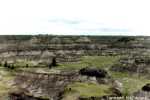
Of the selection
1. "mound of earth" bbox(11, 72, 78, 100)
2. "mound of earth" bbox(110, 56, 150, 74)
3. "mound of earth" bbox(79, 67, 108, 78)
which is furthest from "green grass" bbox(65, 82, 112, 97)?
"mound of earth" bbox(110, 56, 150, 74)

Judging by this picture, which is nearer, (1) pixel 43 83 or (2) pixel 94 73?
(1) pixel 43 83

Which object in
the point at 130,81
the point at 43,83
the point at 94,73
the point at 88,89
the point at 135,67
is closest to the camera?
the point at 88,89

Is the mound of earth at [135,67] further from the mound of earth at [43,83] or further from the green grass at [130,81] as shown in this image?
the mound of earth at [43,83]

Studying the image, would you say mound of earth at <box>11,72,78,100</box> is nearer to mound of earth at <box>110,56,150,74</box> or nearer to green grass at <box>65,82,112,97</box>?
green grass at <box>65,82,112,97</box>

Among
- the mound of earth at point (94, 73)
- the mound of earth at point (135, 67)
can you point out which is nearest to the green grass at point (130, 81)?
the mound of earth at point (135, 67)

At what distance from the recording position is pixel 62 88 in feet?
301

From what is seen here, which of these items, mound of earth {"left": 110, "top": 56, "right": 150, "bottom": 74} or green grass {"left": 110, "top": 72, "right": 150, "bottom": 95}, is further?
mound of earth {"left": 110, "top": 56, "right": 150, "bottom": 74}

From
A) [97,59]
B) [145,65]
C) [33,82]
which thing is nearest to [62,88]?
[33,82]

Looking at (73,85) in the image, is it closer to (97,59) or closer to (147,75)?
(147,75)

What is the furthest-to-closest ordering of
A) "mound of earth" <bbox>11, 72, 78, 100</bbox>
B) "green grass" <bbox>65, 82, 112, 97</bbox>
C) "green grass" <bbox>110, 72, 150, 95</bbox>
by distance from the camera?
1. "green grass" <bbox>110, 72, 150, 95</bbox>
2. "mound of earth" <bbox>11, 72, 78, 100</bbox>
3. "green grass" <bbox>65, 82, 112, 97</bbox>

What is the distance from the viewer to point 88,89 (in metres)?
86.6

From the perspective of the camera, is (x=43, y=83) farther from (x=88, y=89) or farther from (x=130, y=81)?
(x=130, y=81)

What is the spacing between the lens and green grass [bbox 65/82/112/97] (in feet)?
269

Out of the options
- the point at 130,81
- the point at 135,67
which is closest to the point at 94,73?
the point at 130,81
